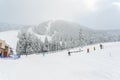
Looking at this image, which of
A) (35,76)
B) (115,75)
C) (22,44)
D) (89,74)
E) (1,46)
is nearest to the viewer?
(115,75)

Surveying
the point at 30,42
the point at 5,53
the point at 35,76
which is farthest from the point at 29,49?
the point at 35,76

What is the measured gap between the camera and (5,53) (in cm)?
6481

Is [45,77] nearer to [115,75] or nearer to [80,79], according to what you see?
[80,79]

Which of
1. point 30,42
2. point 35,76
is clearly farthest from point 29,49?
point 35,76

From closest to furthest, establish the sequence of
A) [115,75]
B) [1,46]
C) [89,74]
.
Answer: [115,75], [89,74], [1,46]

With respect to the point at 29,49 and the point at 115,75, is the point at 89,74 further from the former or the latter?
the point at 29,49

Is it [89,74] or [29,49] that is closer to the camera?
[89,74]

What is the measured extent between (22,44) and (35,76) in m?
64.2

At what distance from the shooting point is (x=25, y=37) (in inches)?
3369

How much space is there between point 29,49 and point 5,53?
22.1m

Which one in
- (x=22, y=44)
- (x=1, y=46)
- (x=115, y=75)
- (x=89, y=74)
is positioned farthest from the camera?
(x=22, y=44)

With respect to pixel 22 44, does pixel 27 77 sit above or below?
below

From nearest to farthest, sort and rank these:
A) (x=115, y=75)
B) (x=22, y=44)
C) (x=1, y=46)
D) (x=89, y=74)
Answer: (x=115, y=75), (x=89, y=74), (x=1, y=46), (x=22, y=44)

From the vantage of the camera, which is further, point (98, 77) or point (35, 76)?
point (35, 76)
